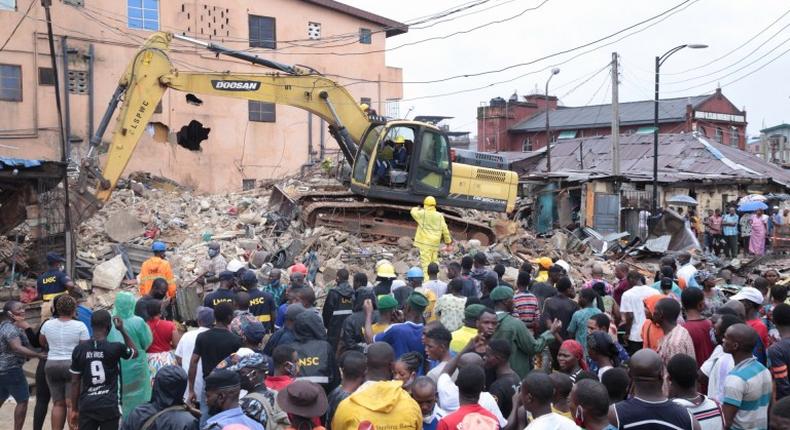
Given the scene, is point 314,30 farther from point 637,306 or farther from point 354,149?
point 637,306

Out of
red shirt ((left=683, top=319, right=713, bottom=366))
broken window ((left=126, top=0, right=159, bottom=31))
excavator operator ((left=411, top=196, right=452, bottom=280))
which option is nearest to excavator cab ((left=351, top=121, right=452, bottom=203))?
excavator operator ((left=411, top=196, right=452, bottom=280))

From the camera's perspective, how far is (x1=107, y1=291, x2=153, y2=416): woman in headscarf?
7.62 meters

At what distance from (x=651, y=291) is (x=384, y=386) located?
4830 mm

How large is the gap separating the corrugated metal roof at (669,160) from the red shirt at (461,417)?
26.1m

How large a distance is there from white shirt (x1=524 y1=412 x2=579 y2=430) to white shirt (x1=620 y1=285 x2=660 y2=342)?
14.6ft

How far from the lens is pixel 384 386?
16.3 ft

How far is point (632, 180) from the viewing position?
27.1 meters

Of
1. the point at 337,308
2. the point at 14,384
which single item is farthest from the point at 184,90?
the point at 14,384

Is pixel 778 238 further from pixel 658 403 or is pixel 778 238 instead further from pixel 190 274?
pixel 658 403

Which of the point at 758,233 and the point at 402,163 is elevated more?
the point at 402,163

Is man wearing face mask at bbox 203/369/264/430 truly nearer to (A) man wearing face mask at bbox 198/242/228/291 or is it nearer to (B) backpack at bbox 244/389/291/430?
(B) backpack at bbox 244/389/291/430

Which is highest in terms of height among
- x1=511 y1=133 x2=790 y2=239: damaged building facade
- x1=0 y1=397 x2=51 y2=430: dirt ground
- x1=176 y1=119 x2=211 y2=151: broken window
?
x1=176 y1=119 x2=211 y2=151: broken window

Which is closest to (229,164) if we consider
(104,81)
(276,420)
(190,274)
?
(104,81)

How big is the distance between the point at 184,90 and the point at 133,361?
33.1 ft
